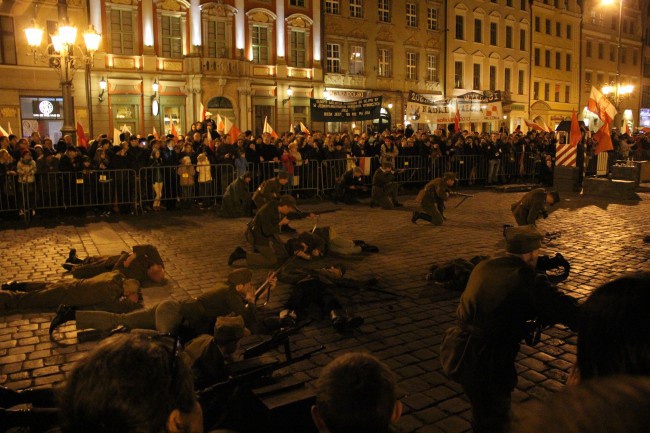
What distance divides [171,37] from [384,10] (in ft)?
49.1

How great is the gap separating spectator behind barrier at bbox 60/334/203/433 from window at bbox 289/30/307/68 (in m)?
33.9

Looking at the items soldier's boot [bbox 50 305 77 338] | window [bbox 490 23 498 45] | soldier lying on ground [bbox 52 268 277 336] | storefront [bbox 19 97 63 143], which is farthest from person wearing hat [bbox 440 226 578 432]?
window [bbox 490 23 498 45]

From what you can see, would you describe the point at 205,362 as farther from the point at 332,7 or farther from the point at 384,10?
the point at 384,10

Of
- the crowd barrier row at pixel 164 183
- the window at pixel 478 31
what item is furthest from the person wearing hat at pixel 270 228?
the window at pixel 478 31

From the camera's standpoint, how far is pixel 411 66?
40875 mm

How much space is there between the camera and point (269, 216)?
10172mm

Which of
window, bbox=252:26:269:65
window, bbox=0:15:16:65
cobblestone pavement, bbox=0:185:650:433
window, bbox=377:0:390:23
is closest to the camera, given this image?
cobblestone pavement, bbox=0:185:650:433

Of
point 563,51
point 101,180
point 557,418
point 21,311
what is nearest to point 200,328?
point 21,311

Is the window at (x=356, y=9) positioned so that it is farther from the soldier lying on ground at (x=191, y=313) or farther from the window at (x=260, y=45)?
the soldier lying on ground at (x=191, y=313)

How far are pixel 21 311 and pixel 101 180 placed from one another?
7.81m

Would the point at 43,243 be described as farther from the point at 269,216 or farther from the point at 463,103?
the point at 463,103

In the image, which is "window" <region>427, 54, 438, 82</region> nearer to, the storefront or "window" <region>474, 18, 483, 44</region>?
"window" <region>474, 18, 483, 44</region>

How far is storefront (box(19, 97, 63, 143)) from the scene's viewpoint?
2702cm

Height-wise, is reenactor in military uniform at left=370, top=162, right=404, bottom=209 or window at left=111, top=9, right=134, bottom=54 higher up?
window at left=111, top=9, right=134, bottom=54
